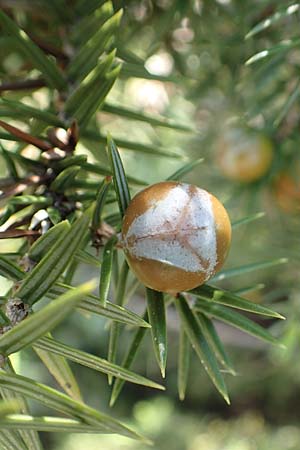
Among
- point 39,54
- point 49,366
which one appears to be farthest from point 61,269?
point 39,54

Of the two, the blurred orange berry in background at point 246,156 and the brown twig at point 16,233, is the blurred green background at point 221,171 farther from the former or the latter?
the brown twig at point 16,233

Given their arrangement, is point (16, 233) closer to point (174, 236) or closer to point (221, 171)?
point (174, 236)

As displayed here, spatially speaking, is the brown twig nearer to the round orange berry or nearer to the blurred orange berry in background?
the round orange berry

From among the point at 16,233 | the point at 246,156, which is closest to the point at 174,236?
the point at 16,233

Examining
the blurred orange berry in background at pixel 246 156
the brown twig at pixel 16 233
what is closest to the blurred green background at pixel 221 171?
the blurred orange berry in background at pixel 246 156

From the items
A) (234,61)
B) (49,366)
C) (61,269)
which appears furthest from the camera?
(234,61)

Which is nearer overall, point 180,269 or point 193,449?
point 180,269

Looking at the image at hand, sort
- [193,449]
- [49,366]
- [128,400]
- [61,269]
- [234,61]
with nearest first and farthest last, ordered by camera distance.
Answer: [61,269]
[49,366]
[234,61]
[193,449]
[128,400]

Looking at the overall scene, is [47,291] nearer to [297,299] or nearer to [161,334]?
[161,334]

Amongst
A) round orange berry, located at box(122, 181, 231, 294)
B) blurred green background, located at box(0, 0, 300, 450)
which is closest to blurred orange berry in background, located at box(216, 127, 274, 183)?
blurred green background, located at box(0, 0, 300, 450)
